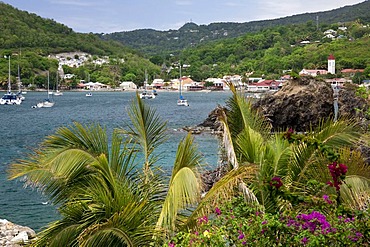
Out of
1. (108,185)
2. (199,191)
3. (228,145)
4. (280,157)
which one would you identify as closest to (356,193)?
(280,157)

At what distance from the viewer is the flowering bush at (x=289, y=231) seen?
441 cm

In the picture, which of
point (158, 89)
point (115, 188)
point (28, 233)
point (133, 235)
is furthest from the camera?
point (158, 89)

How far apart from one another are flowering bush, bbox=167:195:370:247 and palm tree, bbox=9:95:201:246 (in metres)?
0.65

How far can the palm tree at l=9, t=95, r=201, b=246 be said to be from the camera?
531 cm

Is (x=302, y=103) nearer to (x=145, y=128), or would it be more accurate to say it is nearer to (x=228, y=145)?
(x=228, y=145)

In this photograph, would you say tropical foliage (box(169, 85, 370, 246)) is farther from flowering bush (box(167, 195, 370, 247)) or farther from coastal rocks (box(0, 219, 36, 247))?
coastal rocks (box(0, 219, 36, 247))

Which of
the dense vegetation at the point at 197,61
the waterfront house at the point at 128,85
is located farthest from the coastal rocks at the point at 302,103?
the waterfront house at the point at 128,85

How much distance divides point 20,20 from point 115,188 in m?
196

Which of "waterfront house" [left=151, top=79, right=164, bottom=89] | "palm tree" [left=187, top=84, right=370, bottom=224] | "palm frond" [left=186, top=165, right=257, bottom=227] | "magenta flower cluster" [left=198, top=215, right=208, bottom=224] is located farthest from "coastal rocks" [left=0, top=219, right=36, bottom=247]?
"waterfront house" [left=151, top=79, right=164, bottom=89]

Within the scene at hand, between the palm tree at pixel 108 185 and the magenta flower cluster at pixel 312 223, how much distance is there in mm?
1118

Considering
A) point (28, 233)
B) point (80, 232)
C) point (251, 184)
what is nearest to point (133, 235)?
point (80, 232)

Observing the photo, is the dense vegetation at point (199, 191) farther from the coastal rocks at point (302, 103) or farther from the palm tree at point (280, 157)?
the coastal rocks at point (302, 103)

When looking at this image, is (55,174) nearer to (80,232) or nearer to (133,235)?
(80,232)

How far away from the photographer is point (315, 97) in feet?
123
